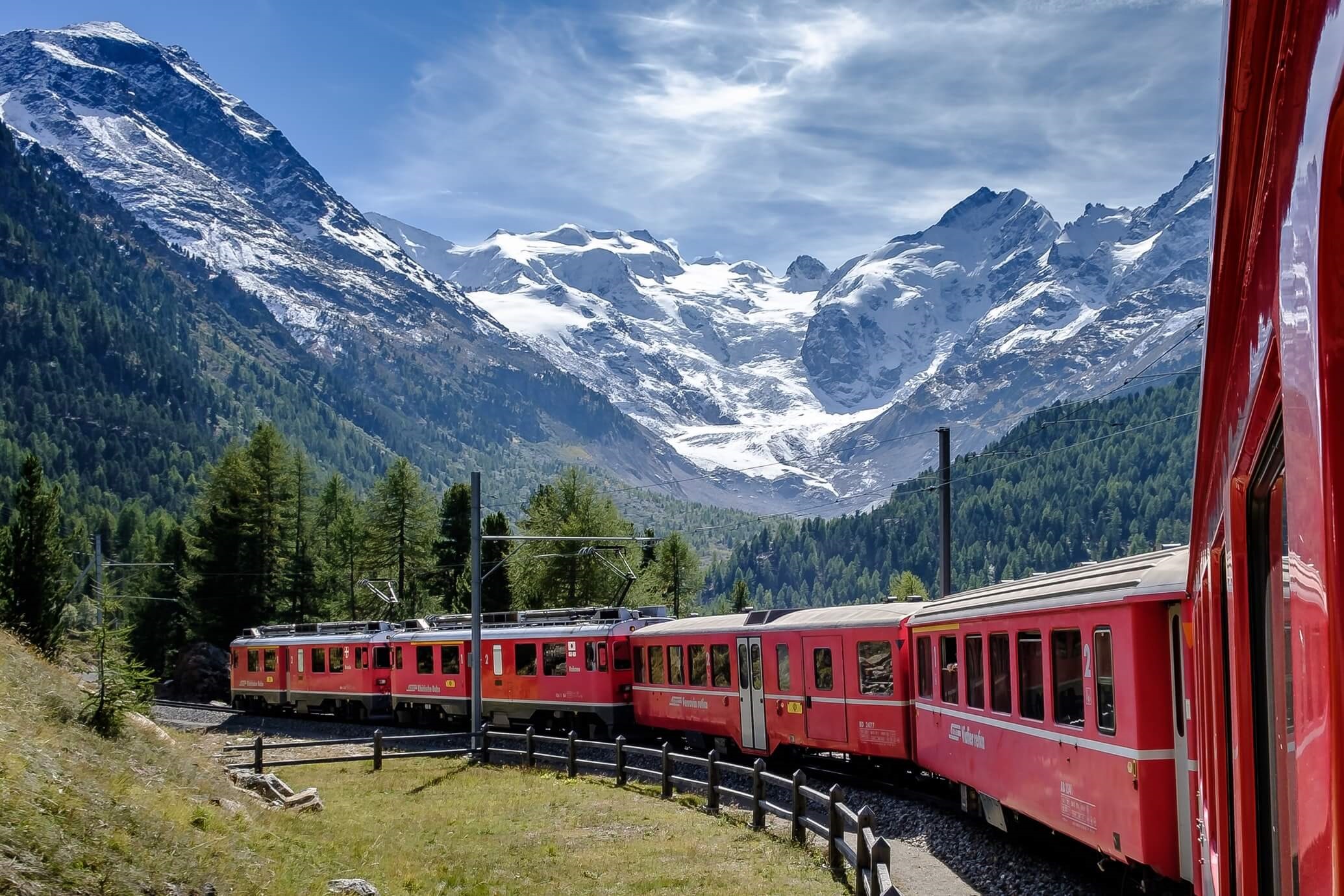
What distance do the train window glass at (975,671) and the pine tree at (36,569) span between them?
2764cm

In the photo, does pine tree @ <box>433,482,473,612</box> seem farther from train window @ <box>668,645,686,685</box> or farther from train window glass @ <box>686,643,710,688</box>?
train window glass @ <box>686,643,710,688</box>

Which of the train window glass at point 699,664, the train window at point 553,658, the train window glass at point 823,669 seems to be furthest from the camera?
the train window at point 553,658

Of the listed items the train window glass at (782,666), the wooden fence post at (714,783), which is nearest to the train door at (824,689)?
the train window glass at (782,666)

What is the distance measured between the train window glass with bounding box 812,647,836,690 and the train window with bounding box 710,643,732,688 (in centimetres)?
368

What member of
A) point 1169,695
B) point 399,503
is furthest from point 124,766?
point 399,503

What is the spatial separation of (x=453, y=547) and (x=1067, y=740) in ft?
210

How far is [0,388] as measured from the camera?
636ft

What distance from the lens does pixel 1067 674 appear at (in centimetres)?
1200

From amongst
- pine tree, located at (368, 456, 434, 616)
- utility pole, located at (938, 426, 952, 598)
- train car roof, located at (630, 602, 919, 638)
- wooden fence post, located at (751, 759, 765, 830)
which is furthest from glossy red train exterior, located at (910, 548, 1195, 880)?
pine tree, located at (368, 456, 434, 616)

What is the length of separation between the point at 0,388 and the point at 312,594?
14624 centimetres

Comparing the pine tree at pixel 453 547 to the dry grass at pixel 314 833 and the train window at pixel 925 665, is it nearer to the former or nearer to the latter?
the dry grass at pixel 314 833

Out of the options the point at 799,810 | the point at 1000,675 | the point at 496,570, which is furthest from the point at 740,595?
the point at 1000,675

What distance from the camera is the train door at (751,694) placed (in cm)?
2553

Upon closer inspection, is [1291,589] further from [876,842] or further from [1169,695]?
[876,842]
